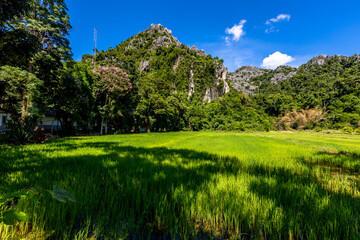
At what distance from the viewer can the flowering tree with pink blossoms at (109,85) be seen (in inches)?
805

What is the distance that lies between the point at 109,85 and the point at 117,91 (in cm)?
132

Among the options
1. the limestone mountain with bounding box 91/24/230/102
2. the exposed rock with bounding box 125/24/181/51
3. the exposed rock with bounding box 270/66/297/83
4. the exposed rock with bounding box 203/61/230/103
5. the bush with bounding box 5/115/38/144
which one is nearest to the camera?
the bush with bounding box 5/115/38/144

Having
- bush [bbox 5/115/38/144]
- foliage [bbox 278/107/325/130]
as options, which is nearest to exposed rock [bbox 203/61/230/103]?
foliage [bbox 278/107/325/130]

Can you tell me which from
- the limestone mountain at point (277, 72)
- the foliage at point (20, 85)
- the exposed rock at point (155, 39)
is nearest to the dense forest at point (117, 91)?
the foliage at point (20, 85)

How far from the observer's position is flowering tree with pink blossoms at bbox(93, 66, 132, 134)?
2044cm

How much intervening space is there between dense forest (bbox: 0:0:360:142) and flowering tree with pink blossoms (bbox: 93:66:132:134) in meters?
0.13

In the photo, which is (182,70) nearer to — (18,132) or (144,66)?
(144,66)

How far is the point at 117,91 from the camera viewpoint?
21.2 meters

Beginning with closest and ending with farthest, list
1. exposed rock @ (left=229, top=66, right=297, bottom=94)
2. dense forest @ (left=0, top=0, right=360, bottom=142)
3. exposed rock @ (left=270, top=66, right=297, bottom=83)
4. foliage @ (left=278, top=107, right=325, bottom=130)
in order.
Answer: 1. dense forest @ (left=0, top=0, right=360, bottom=142)
2. foliage @ (left=278, top=107, right=325, bottom=130)
3. exposed rock @ (left=229, top=66, right=297, bottom=94)
4. exposed rock @ (left=270, top=66, right=297, bottom=83)

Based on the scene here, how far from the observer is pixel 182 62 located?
59156 mm

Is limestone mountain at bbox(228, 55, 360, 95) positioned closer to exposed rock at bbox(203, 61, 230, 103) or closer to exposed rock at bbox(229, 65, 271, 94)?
exposed rock at bbox(229, 65, 271, 94)

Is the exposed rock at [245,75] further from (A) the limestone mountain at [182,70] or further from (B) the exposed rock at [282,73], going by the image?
(A) the limestone mountain at [182,70]

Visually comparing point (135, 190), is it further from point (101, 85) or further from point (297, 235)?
point (101, 85)

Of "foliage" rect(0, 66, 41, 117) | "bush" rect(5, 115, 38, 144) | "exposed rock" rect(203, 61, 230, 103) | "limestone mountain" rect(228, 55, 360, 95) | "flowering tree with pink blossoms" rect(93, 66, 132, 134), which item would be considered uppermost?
"limestone mountain" rect(228, 55, 360, 95)
